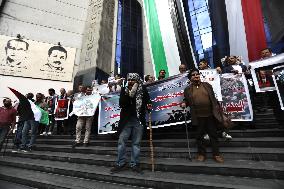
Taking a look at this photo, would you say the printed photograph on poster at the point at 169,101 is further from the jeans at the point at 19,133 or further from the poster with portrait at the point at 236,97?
the jeans at the point at 19,133

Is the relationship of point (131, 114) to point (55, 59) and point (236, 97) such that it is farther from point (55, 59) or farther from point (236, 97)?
point (55, 59)

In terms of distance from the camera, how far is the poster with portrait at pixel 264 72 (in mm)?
4969

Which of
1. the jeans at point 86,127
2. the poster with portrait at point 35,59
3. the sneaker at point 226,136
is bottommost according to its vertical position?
the sneaker at point 226,136

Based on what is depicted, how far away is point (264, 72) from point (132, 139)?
3408 mm

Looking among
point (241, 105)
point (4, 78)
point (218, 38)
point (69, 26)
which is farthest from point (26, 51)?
point (241, 105)

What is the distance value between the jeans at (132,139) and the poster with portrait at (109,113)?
218cm

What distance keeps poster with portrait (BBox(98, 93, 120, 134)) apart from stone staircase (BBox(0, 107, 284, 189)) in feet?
2.06

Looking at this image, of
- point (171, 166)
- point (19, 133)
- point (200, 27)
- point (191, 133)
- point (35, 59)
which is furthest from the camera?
point (200, 27)

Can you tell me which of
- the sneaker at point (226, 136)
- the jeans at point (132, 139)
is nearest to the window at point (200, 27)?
the sneaker at point (226, 136)

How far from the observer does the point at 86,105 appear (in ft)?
23.5

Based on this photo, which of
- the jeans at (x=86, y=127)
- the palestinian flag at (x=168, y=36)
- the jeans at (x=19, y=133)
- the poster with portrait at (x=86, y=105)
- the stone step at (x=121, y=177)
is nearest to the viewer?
the stone step at (x=121, y=177)

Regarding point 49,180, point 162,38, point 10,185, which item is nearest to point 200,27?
point 162,38

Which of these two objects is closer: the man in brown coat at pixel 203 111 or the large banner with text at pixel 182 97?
the man in brown coat at pixel 203 111

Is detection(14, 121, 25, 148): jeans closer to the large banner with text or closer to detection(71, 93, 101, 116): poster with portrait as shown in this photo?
detection(71, 93, 101, 116): poster with portrait
